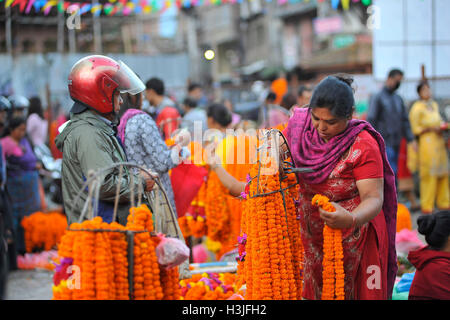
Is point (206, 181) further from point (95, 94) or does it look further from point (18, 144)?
point (18, 144)

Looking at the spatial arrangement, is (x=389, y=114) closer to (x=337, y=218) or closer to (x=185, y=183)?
(x=185, y=183)

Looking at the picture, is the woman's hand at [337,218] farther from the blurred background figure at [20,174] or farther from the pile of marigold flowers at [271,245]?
the blurred background figure at [20,174]

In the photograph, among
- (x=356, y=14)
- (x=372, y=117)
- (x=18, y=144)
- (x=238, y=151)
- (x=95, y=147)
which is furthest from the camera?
(x=356, y=14)

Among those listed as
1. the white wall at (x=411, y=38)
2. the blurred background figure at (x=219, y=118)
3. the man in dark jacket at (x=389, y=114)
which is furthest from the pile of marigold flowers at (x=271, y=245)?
the white wall at (x=411, y=38)

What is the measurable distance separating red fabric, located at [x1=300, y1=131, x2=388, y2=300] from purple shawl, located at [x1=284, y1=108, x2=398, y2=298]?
47mm

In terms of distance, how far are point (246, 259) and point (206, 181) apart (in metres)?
2.76

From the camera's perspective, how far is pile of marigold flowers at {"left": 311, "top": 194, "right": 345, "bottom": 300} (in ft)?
8.89

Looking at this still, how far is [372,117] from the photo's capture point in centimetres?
834

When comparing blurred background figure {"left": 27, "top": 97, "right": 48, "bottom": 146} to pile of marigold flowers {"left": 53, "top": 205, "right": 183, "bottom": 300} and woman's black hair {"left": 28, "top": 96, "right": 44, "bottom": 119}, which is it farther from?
pile of marigold flowers {"left": 53, "top": 205, "right": 183, "bottom": 300}

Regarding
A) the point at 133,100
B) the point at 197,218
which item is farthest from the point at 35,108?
the point at 133,100

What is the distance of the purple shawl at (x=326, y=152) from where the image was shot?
2.95m

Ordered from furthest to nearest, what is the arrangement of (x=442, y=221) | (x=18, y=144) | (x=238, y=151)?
(x=18, y=144)
(x=238, y=151)
(x=442, y=221)

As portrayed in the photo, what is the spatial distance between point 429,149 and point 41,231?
20.5 ft

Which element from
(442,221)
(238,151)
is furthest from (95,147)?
(238,151)
